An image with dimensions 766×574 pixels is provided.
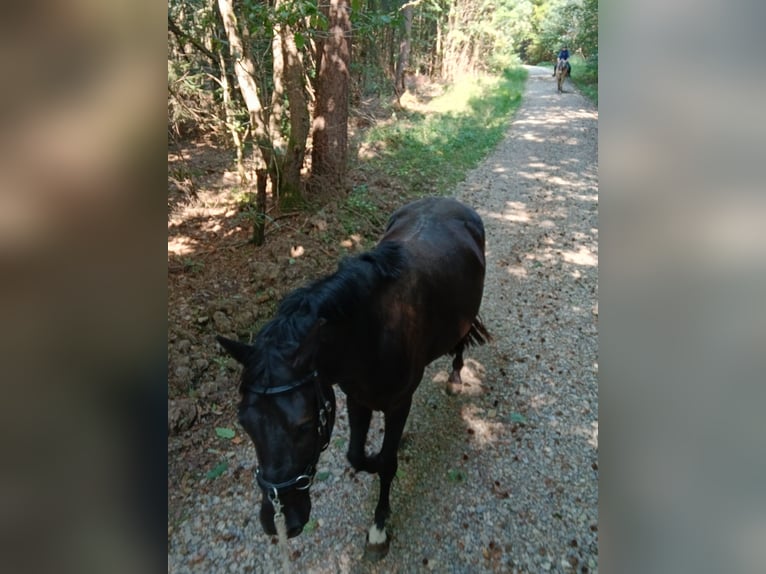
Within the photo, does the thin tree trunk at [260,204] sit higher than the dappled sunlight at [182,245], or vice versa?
the thin tree trunk at [260,204]

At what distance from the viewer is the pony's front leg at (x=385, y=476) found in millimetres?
2830

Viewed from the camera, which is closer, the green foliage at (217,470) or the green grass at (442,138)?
the green foliage at (217,470)

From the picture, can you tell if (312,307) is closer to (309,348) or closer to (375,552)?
(309,348)

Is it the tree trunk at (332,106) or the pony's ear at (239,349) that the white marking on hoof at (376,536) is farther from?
the tree trunk at (332,106)

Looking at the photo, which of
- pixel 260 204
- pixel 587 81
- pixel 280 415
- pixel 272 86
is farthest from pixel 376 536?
pixel 587 81

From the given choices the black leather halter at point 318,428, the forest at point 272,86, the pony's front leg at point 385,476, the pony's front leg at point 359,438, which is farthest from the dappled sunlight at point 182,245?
the black leather halter at point 318,428

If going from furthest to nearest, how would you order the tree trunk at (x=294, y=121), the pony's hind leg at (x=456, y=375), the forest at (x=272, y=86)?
the tree trunk at (x=294, y=121) < the forest at (x=272, y=86) < the pony's hind leg at (x=456, y=375)

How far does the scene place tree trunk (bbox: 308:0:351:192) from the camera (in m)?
6.56

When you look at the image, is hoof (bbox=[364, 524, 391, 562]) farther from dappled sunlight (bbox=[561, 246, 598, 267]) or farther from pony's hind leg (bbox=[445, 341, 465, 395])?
dappled sunlight (bbox=[561, 246, 598, 267])

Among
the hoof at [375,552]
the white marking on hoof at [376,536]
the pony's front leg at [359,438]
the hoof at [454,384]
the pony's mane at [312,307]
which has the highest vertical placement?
the pony's mane at [312,307]

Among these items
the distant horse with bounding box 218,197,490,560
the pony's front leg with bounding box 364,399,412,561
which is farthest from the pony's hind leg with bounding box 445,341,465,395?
the pony's front leg with bounding box 364,399,412,561
